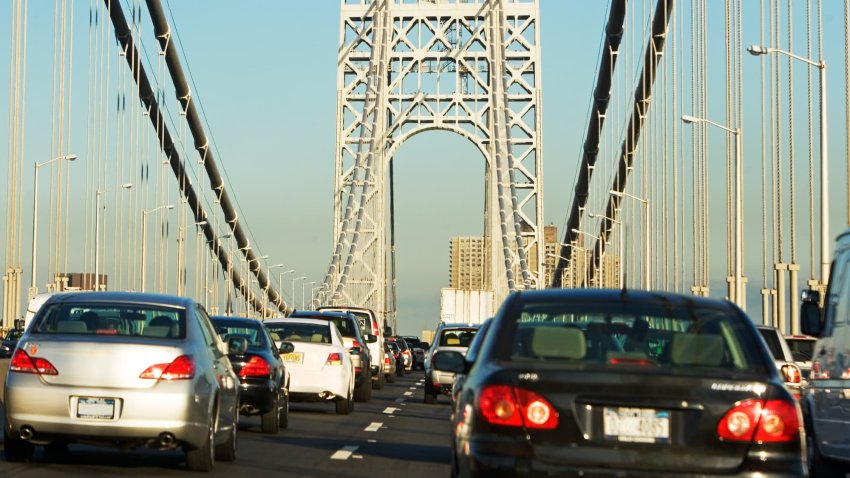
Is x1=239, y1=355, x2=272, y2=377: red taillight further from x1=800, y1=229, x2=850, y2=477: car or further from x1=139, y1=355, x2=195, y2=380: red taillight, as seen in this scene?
x1=800, y1=229, x2=850, y2=477: car

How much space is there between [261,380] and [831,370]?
7369mm

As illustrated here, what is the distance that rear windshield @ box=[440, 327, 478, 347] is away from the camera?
31859 mm

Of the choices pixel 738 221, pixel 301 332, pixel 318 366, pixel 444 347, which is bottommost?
pixel 318 366

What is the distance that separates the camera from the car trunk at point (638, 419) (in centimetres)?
788

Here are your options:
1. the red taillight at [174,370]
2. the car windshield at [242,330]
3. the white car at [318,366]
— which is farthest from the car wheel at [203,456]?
the white car at [318,366]

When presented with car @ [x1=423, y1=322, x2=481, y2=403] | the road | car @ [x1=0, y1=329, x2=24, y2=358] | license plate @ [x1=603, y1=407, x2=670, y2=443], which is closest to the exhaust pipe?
the road

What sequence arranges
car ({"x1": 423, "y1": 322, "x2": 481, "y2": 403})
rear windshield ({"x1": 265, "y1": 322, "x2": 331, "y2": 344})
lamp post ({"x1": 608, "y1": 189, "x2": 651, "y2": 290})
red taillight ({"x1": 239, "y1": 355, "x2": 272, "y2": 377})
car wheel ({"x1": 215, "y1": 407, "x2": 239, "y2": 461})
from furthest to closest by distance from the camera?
lamp post ({"x1": 608, "y1": 189, "x2": 651, "y2": 290}) < car ({"x1": 423, "y1": 322, "x2": 481, "y2": 403}) < rear windshield ({"x1": 265, "y1": 322, "x2": 331, "y2": 344}) < red taillight ({"x1": 239, "y1": 355, "x2": 272, "y2": 377}) < car wheel ({"x1": 215, "y1": 407, "x2": 239, "y2": 461})

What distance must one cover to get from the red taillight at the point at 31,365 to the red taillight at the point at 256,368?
19.3 ft

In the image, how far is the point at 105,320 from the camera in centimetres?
1343

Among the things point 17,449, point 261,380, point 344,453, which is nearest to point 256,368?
point 261,380

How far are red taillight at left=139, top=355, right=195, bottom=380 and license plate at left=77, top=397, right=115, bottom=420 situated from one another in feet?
1.10

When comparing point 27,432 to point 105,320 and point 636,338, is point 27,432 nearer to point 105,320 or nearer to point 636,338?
point 105,320

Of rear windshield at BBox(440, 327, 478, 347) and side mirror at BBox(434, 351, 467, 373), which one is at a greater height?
side mirror at BBox(434, 351, 467, 373)

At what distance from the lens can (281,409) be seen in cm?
1991
